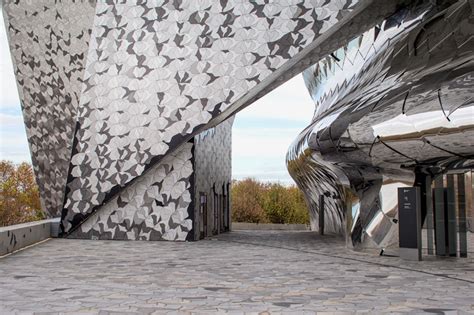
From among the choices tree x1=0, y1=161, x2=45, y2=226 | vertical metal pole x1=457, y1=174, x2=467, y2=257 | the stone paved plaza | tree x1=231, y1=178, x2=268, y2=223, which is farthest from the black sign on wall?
tree x1=0, y1=161, x2=45, y2=226

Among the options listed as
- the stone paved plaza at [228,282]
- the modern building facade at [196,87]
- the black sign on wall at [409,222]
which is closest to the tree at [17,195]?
the modern building facade at [196,87]

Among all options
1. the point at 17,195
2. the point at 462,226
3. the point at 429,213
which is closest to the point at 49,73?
the point at 429,213

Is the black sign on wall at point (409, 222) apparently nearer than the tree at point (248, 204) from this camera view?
Yes

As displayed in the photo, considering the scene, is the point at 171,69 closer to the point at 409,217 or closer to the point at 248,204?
the point at 409,217

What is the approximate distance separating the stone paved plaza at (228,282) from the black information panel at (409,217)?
54 cm

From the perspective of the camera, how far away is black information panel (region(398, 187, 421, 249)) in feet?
46.2

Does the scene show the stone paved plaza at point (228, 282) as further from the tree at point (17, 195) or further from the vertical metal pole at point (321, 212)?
the tree at point (17, 195)

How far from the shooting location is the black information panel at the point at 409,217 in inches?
555

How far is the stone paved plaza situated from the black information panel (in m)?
0.54

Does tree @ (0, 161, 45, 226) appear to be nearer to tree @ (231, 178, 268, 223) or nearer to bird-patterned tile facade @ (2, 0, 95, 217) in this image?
tree @ (231, 178, 268, 223)

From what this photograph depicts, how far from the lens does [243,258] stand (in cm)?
1527

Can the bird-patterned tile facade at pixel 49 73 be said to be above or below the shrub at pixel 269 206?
above

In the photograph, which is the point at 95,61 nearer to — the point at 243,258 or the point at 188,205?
the point at 188,205

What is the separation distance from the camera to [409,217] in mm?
14242
